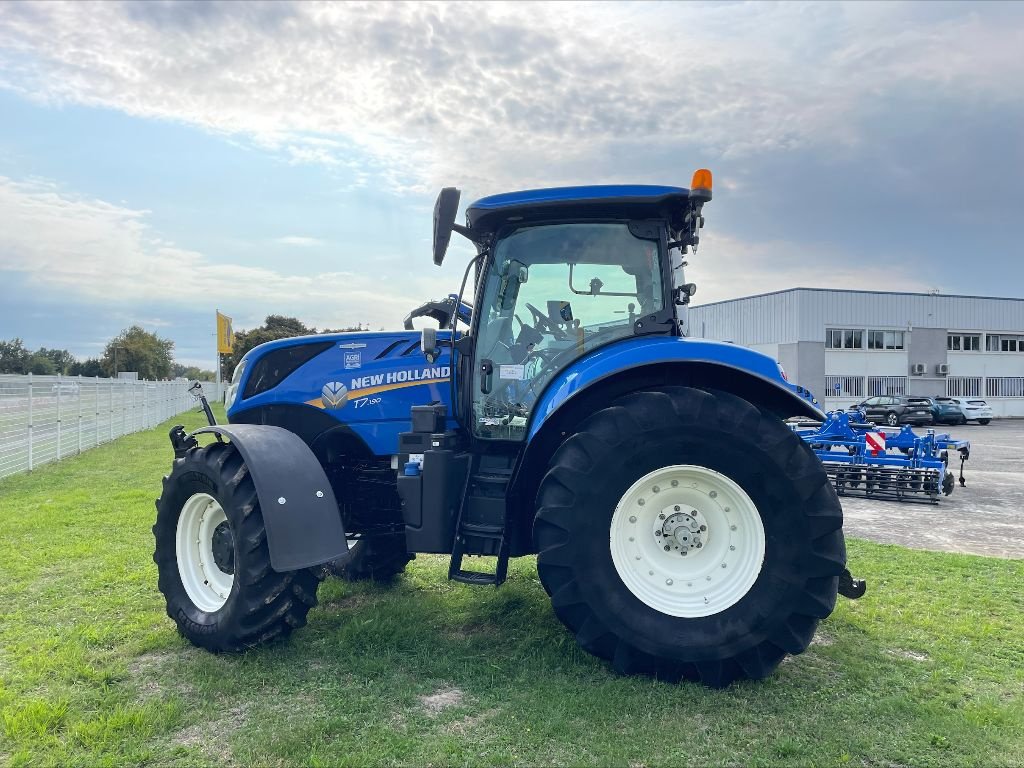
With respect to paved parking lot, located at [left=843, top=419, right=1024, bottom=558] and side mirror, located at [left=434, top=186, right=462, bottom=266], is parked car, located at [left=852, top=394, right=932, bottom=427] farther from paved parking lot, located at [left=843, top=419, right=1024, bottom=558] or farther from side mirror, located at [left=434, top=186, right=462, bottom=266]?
side mirror, located at [left=434, top=186, right=462, bottom=266]

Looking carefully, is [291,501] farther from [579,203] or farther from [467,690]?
[579,203]

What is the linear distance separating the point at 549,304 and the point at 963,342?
4610 cm

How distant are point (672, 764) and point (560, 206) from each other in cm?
290

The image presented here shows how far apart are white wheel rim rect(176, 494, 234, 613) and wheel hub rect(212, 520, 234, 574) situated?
0.22ft

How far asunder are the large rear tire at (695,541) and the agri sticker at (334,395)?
1722 mm

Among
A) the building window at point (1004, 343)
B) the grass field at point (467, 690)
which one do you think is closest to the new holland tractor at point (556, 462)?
the grass field at point (467, 690)

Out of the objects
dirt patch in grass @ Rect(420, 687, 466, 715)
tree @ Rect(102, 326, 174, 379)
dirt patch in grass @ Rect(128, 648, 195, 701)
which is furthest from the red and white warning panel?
tree @ Rect(102, 326, 174, 379)

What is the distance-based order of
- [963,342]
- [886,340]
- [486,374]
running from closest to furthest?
[486,374]
[886,340]
[963,342]

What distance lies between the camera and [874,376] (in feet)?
132

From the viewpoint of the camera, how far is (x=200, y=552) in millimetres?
4676

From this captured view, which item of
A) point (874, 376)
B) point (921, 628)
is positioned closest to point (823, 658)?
point (921, 628)

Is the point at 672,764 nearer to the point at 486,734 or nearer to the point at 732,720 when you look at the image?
the point at 732,720

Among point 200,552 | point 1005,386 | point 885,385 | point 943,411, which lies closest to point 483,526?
point 200,552

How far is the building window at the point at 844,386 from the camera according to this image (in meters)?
39.1
